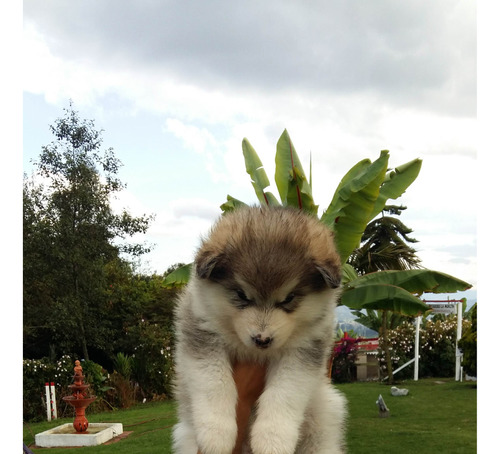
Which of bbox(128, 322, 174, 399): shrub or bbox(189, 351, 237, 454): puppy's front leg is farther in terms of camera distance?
bbox(128, 322, 174, 399): shrub

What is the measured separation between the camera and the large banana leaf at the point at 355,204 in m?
7.08

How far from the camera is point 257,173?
8.20 metres

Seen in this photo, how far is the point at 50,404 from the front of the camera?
1419 centimetres

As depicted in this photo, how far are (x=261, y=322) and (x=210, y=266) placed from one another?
1.09 feet

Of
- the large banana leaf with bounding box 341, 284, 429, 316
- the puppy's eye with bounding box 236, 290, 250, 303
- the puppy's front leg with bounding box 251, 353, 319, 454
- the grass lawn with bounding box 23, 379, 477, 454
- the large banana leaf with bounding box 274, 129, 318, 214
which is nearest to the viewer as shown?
the puppy's eye with bounding box 236, 290, 250, 303

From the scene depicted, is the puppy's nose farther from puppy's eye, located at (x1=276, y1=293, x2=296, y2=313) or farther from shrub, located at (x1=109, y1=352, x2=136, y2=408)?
shrub, located at (x1=109, y1=352, x2=136, y2=408)

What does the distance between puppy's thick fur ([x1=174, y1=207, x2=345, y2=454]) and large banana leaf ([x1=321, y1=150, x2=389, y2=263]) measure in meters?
4.50

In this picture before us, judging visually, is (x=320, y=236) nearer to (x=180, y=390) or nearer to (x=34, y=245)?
(x=180, y=390)

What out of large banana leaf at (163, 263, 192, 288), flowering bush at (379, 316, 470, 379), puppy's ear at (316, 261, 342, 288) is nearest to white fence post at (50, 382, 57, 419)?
large banana leaf at (163, 263, 192, 288)

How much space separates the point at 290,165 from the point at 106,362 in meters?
12.4

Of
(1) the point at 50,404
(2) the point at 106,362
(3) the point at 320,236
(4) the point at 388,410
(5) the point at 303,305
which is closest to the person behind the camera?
(5) the point at 303,305

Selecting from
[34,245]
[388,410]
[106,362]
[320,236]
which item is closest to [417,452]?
[388,410]

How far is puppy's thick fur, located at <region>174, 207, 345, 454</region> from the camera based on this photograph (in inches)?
91.0

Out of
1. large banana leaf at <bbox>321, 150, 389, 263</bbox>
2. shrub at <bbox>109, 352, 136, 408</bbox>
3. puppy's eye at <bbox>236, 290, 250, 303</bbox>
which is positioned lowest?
shrub at <bbox>109, 352, 136, 408</bbox>
